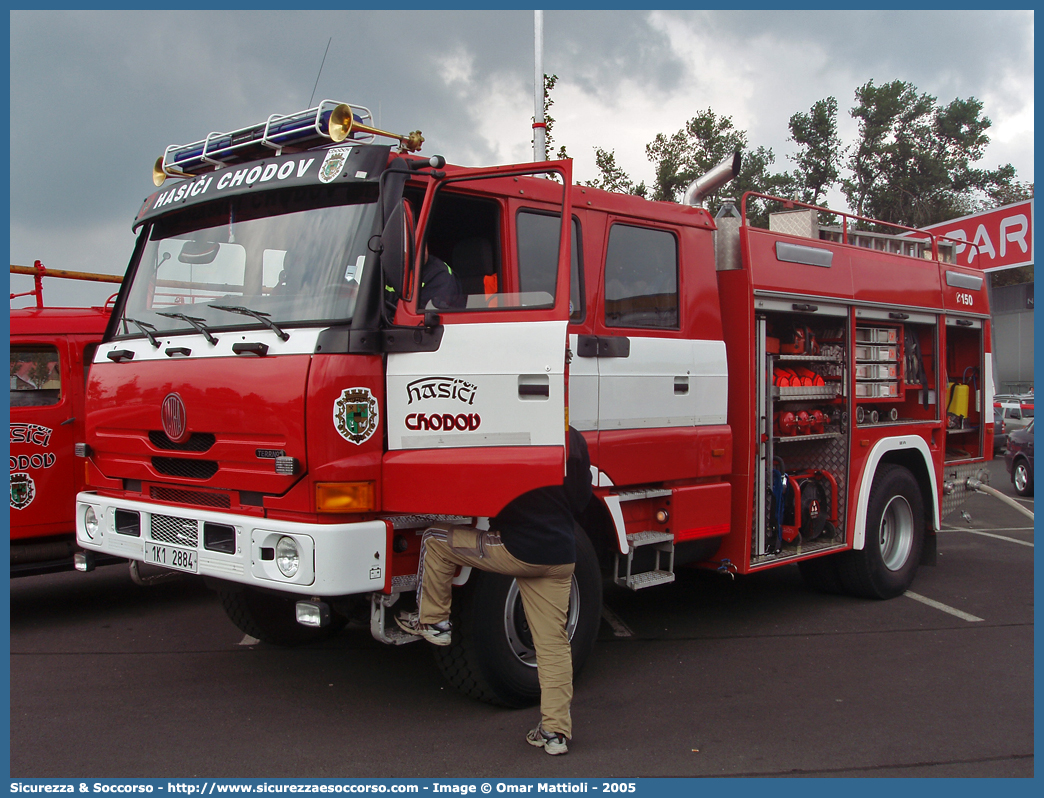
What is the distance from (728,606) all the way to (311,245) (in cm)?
446

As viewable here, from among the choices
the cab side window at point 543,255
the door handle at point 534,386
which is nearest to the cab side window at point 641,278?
the cab side window at point 543,255

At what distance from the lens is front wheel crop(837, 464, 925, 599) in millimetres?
6730

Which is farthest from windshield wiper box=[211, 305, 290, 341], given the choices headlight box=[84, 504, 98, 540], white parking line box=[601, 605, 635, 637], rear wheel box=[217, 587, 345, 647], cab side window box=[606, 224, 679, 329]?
white parking line box=[601, 605, 635, 637]

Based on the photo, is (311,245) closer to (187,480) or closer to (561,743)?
(187,480)

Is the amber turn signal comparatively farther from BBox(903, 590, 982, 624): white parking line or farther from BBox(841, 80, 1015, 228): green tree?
BBox(841, 80, 1015, 228): green tree

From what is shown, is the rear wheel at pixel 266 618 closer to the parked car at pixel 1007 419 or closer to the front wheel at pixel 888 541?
the front wheel at pixel 888 541

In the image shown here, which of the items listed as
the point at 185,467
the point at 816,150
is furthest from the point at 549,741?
the point at 816,150

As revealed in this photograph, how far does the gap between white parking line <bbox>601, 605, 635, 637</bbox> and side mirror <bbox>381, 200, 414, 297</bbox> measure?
2988 millimetres

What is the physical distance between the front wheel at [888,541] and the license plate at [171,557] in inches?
194

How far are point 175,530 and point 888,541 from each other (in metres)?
5.60

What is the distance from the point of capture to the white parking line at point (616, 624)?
19.7ft

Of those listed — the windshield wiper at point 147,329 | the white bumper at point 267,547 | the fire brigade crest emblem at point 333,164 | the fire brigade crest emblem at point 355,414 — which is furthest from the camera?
the windshield wiper at point 147,329

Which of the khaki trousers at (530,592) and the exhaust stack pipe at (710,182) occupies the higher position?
the exhaust stack pipe at (710,182)

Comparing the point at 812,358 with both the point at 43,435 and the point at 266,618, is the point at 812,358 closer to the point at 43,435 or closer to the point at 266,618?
the point at 266,618
